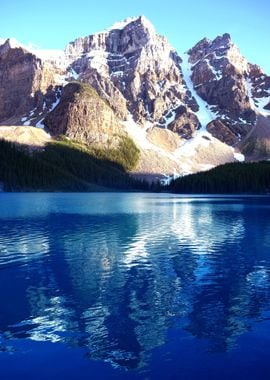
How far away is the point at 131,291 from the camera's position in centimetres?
2861

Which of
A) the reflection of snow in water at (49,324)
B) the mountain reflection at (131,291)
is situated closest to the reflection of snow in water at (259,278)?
the mountain reflection at (131,291)

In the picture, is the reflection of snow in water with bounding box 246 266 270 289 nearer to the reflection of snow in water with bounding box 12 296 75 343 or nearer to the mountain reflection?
the mountain reflection

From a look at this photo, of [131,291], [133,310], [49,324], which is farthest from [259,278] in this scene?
[49,324]

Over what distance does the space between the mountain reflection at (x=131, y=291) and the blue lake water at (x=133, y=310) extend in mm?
67

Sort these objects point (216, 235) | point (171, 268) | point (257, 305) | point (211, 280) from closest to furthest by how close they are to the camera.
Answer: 1. point (257, 305)
2. point (211, 280)
3. point (171, 268)
4. point (216, 235)

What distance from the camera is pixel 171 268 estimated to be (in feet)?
119

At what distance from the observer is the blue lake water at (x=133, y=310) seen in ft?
58.5

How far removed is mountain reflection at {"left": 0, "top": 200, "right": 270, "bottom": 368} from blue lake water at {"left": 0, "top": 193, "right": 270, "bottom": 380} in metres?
0.07

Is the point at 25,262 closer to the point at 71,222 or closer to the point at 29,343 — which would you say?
the point at 29,343

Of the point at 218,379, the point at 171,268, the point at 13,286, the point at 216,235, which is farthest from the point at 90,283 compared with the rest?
the point at 216,235

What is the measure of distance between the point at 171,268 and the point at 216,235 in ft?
76.7

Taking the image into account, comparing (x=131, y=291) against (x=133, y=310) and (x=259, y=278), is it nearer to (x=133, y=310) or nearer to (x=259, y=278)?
(x=133, y=310)

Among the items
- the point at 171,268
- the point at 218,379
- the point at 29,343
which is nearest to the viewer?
the point at 218,379

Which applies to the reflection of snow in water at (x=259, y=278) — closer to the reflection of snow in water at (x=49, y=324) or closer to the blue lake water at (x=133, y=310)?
the blue lake water at (x=133, y=310)
